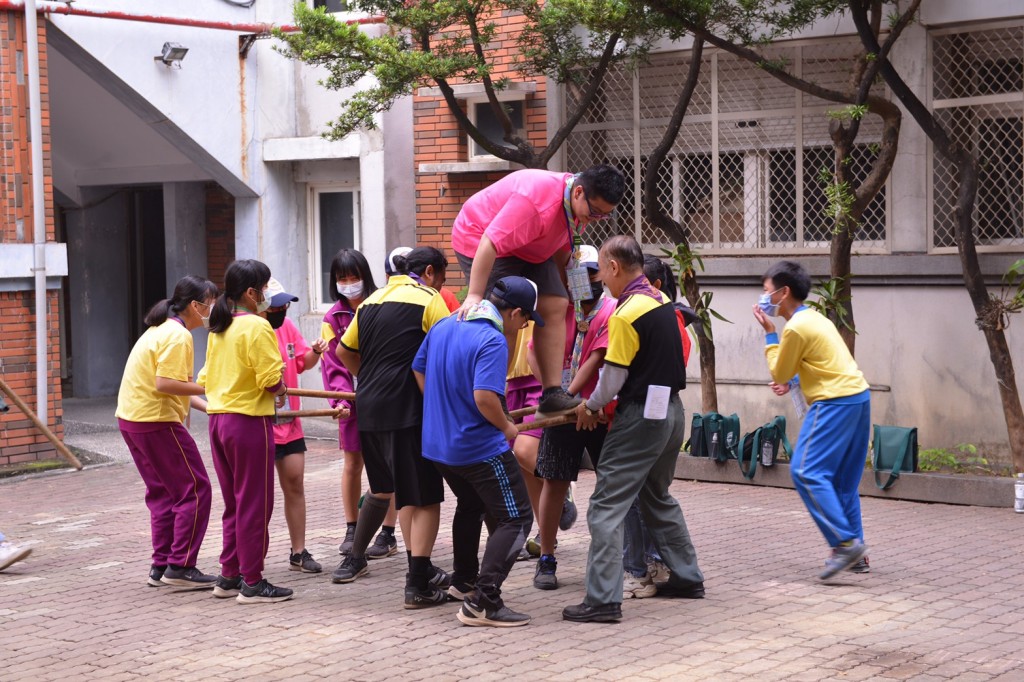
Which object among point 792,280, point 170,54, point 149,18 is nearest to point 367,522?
point 792,280

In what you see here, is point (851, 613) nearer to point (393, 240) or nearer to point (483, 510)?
point (483, 510)

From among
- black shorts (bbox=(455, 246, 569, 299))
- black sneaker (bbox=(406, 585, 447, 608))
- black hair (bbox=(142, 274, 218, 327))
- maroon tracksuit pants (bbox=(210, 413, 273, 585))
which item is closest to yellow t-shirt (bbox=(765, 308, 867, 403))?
black shorts (bbox=(455, 246, 569, 299))

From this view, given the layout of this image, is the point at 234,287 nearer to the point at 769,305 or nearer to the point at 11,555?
the point at 11,555

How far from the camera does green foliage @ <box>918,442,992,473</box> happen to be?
10.9 meters

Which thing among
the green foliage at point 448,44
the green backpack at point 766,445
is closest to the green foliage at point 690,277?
the green backpack at point 766,445

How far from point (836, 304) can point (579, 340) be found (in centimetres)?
379

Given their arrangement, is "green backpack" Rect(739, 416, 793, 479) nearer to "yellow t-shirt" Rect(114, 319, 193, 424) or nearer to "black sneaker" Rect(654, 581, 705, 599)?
"black sneaker" Rect(654, 581, 705, 599)

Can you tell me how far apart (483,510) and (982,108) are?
6.58 m

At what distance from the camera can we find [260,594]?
24.4 feet

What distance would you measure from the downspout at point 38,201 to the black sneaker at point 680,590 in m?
7.11

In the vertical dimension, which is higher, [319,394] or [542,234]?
[542,234]

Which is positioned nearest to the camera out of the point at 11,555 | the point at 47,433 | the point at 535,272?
the point at 535,272

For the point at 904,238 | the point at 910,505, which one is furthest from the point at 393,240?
the point at 910,505

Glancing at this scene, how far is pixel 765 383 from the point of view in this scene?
40.3 ft
